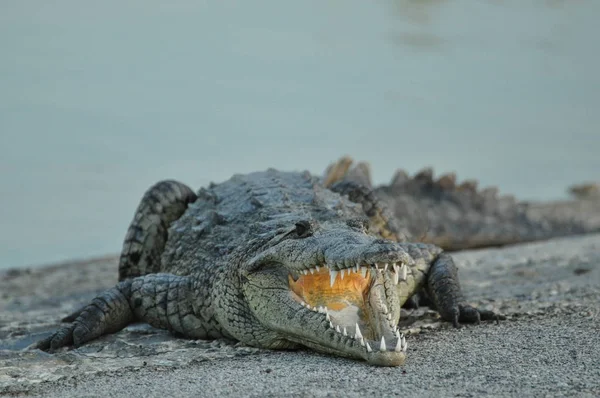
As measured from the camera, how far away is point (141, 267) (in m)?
8.60

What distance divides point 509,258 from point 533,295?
11.6ft

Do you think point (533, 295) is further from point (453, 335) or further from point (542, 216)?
point (542, 216)

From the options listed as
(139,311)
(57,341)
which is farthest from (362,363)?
(57,341)

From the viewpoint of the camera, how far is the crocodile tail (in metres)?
8.59

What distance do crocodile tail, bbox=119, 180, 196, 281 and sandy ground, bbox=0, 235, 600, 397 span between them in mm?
942

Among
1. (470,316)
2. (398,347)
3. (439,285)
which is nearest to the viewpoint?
(398,347)

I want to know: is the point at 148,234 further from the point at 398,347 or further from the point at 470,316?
the point at 398,347

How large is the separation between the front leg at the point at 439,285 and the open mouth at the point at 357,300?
3.23 ft

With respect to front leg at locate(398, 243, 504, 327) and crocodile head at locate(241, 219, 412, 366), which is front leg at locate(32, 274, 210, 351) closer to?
crocodile head at locate(241, 219, 412, 366)

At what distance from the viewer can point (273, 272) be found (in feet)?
19.3

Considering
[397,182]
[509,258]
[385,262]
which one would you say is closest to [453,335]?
[385,262]

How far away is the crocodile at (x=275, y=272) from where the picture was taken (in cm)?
536

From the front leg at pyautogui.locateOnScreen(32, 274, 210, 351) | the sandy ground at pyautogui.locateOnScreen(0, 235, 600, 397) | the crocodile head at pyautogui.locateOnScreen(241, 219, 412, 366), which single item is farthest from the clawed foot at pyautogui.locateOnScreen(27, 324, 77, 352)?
the crocodile head at pyautogui.locateOnScreen(241, 219, 412, 366)

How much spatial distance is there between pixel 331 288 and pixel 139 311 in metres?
2.10
